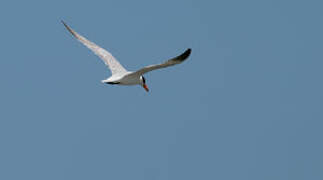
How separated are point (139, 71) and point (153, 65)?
5.70 ft

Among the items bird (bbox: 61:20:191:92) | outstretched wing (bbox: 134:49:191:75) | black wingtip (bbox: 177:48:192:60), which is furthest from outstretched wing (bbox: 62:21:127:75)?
black wingtip (bbox: 177:48:192:60)

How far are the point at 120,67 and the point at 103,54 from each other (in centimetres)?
125

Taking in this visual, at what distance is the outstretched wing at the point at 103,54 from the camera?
2683cm

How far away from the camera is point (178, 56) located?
19688mm

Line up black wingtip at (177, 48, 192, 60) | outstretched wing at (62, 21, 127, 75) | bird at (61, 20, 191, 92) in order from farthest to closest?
outstretched wing at (62, 21, 127, 75) → bird at (61, 20, 191, 92) → black wingtip at (177, 48, 192, 60)

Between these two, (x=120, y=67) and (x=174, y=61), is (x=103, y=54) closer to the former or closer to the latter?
(x=120, y=67)

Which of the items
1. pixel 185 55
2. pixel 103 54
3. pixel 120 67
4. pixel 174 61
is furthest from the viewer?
pixel 103 54

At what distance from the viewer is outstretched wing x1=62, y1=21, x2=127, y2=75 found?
26828 mm

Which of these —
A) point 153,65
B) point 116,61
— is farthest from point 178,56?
point 116,61

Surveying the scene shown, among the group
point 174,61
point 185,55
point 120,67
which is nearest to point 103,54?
point 120,67

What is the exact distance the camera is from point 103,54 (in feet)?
91.0

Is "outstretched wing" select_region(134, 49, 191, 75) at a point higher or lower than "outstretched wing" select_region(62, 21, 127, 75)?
lower

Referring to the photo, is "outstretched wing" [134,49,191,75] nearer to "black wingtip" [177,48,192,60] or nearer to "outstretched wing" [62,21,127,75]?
"black wingtip" [177,48,192,60]

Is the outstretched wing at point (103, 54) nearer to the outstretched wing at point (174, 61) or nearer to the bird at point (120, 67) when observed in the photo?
the bird at point (120, 67)
